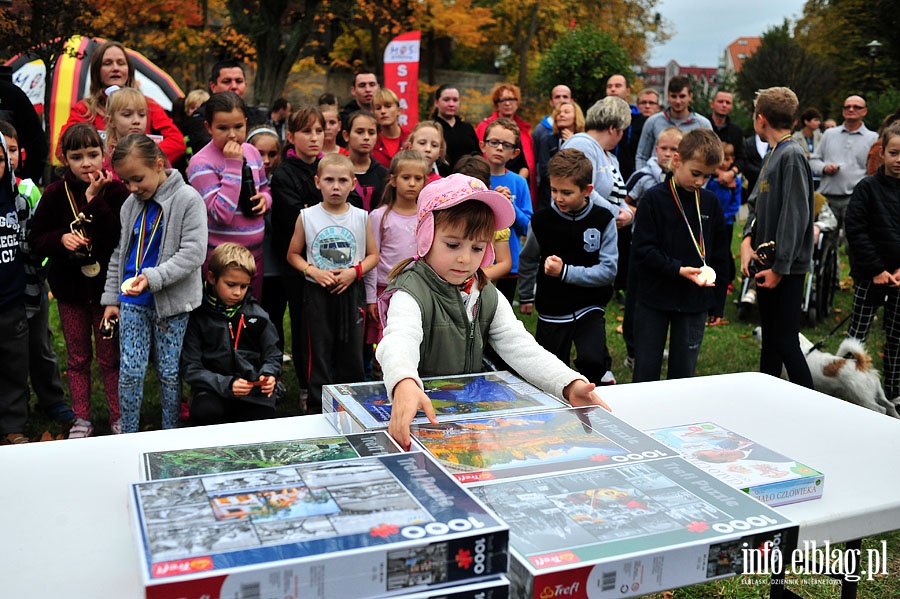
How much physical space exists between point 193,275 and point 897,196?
14.3 feet

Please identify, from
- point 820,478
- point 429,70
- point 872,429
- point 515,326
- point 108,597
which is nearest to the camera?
point 108,597

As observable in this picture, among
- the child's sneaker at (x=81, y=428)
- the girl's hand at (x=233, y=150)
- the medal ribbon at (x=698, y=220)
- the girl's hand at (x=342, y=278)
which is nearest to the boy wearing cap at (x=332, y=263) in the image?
the girl's hand at (x=342, y=278)

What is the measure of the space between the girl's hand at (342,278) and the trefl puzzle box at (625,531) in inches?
122

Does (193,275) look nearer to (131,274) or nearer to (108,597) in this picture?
(131,274)

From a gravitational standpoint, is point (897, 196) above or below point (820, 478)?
above

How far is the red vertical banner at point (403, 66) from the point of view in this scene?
13570 millimetres

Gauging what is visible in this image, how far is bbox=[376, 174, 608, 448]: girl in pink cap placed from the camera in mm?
2383

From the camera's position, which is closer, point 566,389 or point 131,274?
point 566,389

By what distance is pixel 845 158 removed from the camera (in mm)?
9117

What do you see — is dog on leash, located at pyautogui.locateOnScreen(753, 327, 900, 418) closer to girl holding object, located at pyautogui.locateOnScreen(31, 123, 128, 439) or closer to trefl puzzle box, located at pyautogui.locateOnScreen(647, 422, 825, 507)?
trefl puzzle box, located at pyautogui.locateOnScreen(647, 422, 825, 507)

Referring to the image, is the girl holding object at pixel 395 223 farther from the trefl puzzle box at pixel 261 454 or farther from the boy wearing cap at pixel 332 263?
the trefl puzzle box at pixel 261 454

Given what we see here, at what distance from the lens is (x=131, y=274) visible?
4039 millimetres

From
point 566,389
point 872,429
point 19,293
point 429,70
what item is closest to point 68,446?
point 566,389

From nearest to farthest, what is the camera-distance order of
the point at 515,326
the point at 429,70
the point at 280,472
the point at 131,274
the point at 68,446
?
the point at 280,472, the point at 68,446, the point at 515,326, the point at 131,274, the point at 429,70
